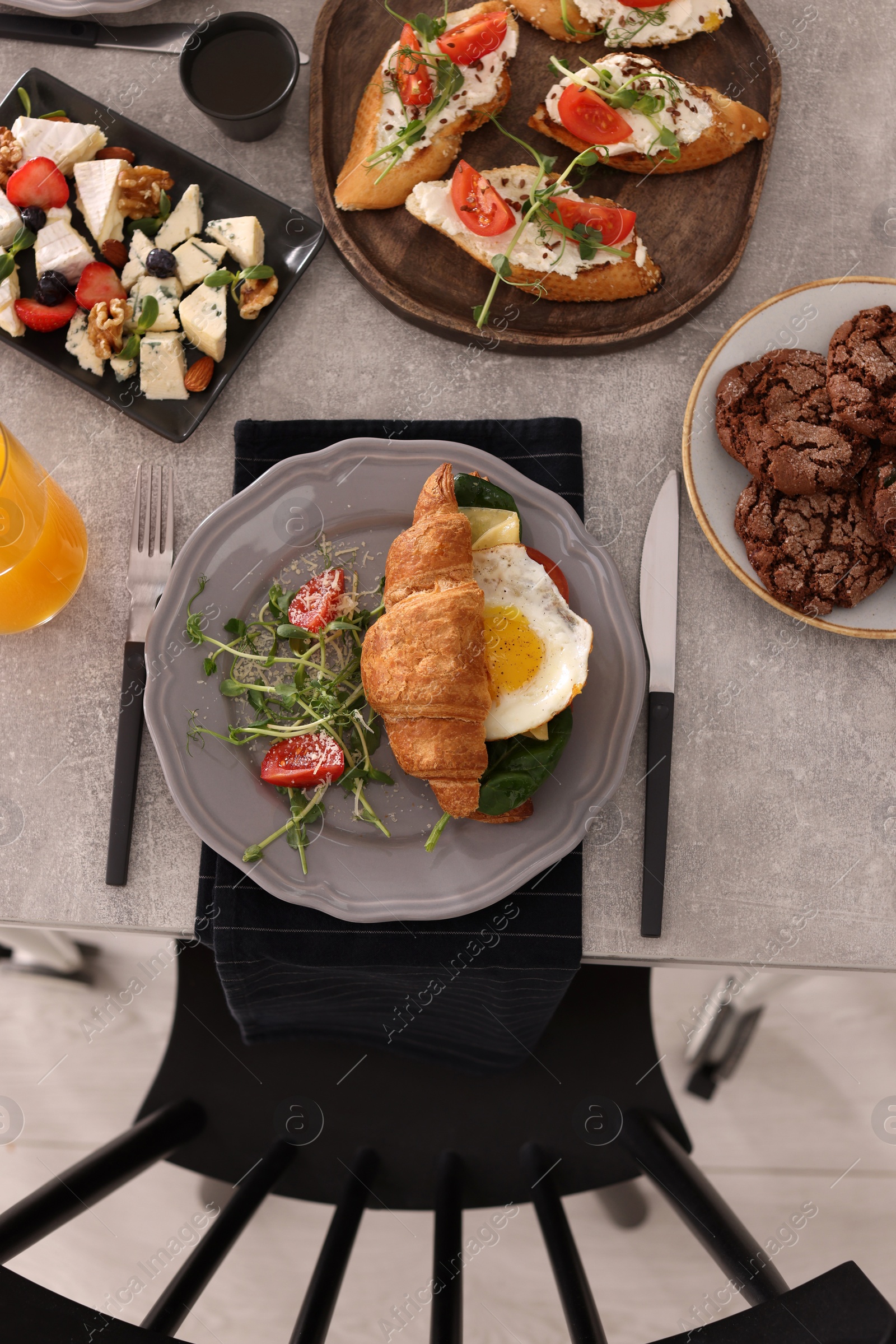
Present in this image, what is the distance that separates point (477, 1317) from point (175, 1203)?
0.65 m

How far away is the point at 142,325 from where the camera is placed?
1769 mm

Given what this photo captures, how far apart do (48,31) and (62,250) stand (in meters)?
0.60

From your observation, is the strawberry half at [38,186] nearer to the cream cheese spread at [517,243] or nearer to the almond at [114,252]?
the almond at [114,252]

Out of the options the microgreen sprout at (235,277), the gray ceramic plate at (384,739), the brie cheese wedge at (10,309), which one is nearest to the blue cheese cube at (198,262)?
the microgreen sprout at (235,277)

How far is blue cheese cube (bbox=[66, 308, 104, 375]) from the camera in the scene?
1785mm

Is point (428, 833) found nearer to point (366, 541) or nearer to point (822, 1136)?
point (366, 541)

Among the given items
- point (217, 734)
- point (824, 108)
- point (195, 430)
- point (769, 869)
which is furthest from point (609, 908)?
point (824, 108)

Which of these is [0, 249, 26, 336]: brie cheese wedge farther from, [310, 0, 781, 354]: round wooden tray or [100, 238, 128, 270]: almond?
[310, 0, 781, 354]: round wooden tray

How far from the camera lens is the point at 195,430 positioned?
6.10 feet

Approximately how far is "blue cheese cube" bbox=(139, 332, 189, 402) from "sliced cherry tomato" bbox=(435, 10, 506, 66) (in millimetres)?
790

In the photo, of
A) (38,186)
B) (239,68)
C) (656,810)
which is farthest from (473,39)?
(656,810)

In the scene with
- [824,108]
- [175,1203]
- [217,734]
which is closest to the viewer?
[217,734]

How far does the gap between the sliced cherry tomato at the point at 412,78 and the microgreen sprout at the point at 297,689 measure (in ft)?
3.12

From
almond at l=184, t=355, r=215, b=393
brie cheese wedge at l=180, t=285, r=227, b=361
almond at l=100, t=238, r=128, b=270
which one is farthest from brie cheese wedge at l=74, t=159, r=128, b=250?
almond at l=184, t=355, r=215, b=393
